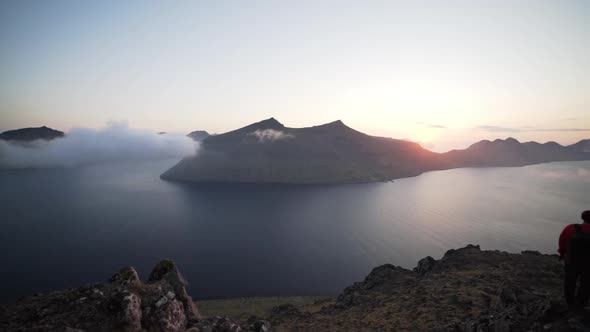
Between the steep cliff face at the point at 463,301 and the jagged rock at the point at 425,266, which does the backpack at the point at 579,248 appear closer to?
the steep cliff face at the point at 463,301

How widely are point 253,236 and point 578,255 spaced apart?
11610 cm

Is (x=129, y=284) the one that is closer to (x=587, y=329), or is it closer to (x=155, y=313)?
(x=155, y=313)

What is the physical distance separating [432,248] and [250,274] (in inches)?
2605

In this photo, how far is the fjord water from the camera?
3083 inches

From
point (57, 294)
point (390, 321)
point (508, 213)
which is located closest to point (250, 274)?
point (390, 321)

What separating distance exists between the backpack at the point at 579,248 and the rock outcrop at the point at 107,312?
18846 mm

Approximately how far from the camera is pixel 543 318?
507 inches

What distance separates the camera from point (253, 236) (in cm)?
11981

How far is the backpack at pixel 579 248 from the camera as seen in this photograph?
35.1ft

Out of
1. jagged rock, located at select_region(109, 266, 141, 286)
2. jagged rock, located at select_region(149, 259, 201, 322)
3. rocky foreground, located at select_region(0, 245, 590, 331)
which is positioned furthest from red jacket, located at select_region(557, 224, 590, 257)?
jagged rock, located at select_region(109, 266, 141, 286)

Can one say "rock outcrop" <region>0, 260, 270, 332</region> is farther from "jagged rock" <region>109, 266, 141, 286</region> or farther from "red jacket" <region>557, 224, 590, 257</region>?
"red jacket" <region>557, 224, 590, 257</region>

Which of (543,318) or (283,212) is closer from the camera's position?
(543,318)

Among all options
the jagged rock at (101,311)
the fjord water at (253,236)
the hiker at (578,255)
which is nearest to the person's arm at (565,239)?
the hiker at (578,255)

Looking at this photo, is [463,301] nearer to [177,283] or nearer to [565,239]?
[565,239]
